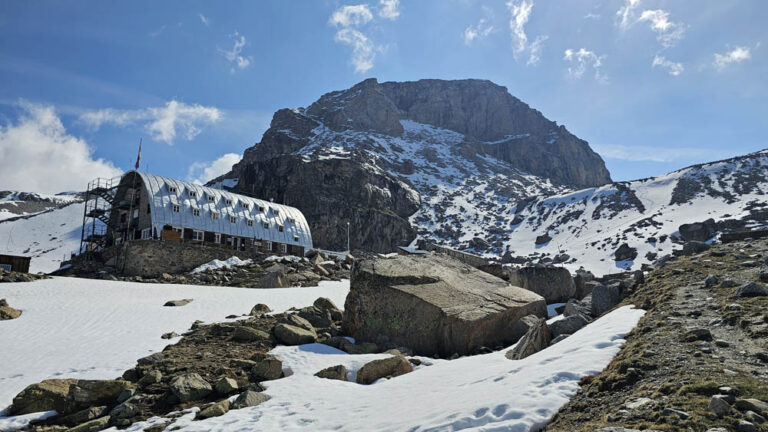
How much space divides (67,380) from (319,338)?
24.3 ft

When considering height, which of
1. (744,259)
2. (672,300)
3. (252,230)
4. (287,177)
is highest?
(287,177)

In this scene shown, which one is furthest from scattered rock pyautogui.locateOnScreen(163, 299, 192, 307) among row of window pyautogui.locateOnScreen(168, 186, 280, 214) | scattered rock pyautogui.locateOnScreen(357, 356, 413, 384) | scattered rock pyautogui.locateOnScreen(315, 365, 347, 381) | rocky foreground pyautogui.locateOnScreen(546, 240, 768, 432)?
row of window pyautogui.locateOnScreen(168, 186, 280, 214)

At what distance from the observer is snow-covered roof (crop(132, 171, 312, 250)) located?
5325cm

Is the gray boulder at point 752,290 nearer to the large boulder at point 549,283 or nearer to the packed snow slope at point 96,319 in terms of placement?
the large boulder at point 549,283

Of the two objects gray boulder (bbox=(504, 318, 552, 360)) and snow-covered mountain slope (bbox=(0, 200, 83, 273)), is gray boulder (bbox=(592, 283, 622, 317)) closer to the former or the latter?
gray boulder (bbox=(504, 318, 552, 360))

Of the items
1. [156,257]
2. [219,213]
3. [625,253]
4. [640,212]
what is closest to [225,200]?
[219,213]

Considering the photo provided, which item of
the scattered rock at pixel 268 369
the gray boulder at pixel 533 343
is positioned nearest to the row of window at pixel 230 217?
the scattered rock at pixel 268 369

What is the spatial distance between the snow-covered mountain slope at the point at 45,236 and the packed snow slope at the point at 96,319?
87919 millimetres

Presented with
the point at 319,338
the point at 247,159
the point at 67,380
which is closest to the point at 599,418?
the point at 319,338

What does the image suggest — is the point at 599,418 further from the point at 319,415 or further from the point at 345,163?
the point at 345,163

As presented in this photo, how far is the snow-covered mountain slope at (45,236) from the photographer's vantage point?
114675 mm

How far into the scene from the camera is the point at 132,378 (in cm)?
1248

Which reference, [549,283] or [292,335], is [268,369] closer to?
[292,335]

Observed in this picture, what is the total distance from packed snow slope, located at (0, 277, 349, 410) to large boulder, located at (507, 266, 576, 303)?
10.7m
